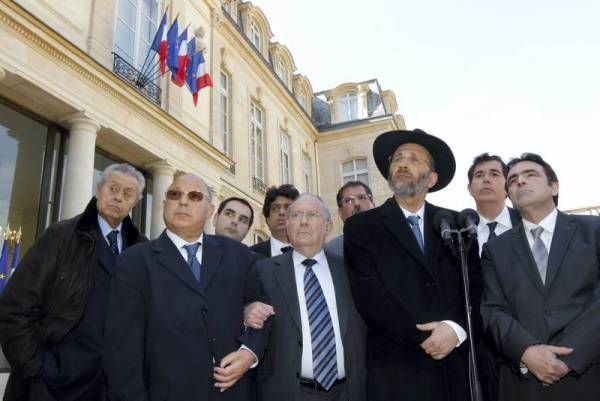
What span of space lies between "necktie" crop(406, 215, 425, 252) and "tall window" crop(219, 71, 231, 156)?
11691 millimetres

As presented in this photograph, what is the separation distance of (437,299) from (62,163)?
25.1 feet

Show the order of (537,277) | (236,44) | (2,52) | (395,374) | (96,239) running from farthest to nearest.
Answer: (236,44) < (2,52) < (96,239) < (537,277) < (395,374)

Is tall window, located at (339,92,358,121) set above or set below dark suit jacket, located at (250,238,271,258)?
above

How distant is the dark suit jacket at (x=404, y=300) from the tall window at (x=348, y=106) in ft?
71.3

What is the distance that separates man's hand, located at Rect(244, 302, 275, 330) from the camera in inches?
100

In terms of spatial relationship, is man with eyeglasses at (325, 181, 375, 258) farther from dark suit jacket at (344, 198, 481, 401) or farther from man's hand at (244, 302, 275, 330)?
man's hand at (244, 302, 275, 330)

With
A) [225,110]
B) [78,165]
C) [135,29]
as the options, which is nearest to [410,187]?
[78,165]

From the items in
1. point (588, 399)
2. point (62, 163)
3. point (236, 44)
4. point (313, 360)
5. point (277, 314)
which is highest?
point (236, 44)

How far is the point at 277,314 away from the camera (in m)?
2.97

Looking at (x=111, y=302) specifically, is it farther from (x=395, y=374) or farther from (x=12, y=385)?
(x=395, y=374)

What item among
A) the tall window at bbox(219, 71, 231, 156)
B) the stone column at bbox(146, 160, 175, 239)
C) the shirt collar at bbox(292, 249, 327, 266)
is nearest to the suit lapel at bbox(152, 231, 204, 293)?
the shirt collar at bbox(292, 249, 327, 266)

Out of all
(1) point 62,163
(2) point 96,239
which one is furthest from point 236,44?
(2) point 96,239

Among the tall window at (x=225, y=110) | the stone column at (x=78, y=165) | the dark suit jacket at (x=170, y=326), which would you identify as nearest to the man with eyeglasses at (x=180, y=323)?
the dark suit jacket at (x=170, y=326)

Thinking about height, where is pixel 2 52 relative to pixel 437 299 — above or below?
above
